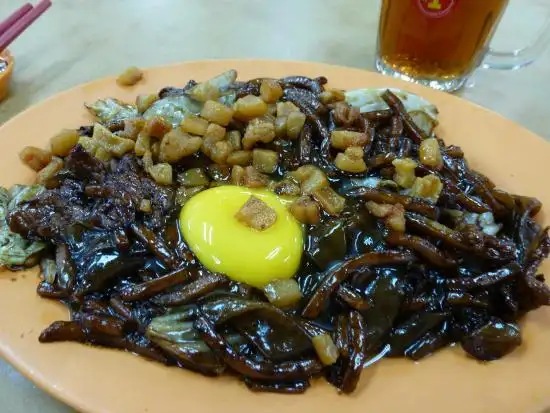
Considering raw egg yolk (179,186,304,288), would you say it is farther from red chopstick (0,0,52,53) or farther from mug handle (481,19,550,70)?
mug handle (481,19,550,70)

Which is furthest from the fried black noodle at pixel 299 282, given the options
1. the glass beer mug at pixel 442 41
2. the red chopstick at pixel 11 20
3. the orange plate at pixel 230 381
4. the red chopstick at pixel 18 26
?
the red chopstick at pixel 11 20

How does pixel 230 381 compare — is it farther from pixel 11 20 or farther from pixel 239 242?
pixel 11 20

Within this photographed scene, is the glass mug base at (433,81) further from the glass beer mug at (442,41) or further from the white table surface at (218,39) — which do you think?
the white table surface at (218,39)

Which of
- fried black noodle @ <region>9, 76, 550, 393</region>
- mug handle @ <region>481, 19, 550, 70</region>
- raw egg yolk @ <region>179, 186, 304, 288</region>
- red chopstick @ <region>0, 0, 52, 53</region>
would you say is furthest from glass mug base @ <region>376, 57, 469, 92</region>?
red chopstick @ <region>0, 0, 52, 53</region>

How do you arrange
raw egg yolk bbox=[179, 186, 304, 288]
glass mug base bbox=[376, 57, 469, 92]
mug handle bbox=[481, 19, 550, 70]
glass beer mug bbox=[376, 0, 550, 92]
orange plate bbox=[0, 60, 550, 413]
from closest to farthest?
orange plate bbox=[0, 60, 550, 413], raw egg yolk bbox=[179, 186, 304, 288], glass beer mug bbox=[376, 0, 550, 92], glass mug base bbox=[376, 57, 469, 92], mug handle bbox=[481, 19, 550, 70]

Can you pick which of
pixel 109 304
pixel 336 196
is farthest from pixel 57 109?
pixel 336 196
